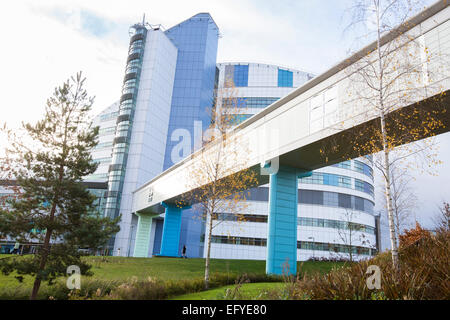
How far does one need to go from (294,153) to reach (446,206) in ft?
39.0

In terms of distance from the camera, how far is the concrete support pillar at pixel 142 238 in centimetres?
4059

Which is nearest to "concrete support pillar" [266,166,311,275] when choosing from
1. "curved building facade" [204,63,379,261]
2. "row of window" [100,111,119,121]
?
"curved building facade" [204,63,379,261]

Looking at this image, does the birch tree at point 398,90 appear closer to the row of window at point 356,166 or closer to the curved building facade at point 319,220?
the curved building facade at point 319,220

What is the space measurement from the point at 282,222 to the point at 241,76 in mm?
43142

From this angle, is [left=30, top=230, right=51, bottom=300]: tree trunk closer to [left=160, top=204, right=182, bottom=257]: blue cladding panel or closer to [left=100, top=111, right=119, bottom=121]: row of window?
[left=160, top=204, right=182, bottom=257]: blue cladding panel

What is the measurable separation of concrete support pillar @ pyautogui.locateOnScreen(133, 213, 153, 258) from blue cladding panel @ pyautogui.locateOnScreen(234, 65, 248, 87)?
28.2 meters

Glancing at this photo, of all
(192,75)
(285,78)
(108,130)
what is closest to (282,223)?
(285,78)

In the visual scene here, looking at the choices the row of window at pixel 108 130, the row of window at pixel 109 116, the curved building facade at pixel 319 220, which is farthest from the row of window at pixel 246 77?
the row of window at pixel 108 130

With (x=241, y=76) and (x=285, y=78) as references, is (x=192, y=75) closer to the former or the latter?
(x=241, y=76)

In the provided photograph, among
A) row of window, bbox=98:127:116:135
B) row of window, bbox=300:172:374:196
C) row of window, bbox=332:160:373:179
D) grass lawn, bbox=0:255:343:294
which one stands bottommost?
grass lawn, bbox=0:255:343:294

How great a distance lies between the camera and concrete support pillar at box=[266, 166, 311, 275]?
14.9 m

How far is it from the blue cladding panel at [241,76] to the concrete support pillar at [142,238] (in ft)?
92.7

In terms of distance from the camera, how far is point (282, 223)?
50.6ft
